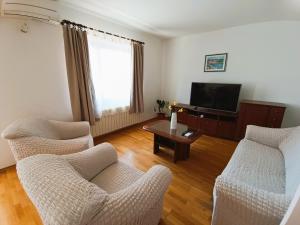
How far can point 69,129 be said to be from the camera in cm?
220

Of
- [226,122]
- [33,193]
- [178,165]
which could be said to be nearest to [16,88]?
[33,193]

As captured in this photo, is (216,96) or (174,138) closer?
(174,138)

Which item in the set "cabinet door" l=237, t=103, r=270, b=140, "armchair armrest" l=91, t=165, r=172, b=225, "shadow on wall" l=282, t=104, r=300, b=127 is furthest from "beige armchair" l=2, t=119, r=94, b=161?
"shadow on wall" l=282, t=104, r=300, b=127

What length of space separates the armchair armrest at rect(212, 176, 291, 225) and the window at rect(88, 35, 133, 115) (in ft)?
8.10

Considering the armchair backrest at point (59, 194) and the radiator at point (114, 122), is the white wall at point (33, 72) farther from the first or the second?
the armchair backrest at point (59, 194)

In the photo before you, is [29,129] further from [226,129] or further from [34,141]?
[226,129]

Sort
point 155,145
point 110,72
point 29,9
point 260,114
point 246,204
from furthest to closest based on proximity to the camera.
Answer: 1. point 110,72
2. point 260,114
3. point 155,145
4. point 29,9
5. point 246,204

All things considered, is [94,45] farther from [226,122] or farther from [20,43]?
[226,122]

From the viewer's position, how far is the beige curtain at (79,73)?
239 cm

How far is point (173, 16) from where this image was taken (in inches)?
106

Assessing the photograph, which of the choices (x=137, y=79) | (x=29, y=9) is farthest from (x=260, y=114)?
(x=29, y=9)

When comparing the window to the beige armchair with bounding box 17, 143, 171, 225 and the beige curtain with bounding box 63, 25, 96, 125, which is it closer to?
the beige curtain with bounding box 63, 25, 96, 125

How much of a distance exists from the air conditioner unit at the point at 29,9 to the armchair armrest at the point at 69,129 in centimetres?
134

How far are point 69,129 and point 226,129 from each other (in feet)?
9.58
